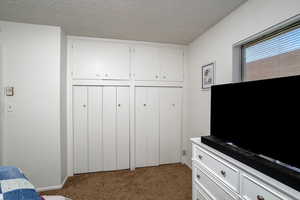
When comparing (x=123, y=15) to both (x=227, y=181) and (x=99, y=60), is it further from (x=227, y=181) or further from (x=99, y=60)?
(x=227, y=181)

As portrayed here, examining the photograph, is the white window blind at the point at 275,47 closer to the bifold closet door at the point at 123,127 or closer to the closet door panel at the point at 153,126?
the closet door panel at the point at 153,126

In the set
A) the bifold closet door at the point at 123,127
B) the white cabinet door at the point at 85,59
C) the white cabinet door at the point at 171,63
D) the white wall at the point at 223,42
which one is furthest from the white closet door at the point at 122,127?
the white wall at the point at 223,42

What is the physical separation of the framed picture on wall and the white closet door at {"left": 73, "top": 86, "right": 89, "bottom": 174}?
2070 mm

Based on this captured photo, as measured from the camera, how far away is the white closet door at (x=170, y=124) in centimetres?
314

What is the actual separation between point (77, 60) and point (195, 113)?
2.32m

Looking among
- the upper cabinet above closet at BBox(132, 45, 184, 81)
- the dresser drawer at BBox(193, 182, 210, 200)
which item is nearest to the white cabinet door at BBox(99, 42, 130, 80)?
the upper cabinet above closet at BBox(132, 45, 184, 81)

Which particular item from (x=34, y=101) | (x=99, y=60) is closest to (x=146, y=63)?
(x=99, y=60)

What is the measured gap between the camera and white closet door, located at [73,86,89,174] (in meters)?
2.76

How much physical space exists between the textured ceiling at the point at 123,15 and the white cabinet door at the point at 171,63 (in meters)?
0.50

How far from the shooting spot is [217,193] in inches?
56.7

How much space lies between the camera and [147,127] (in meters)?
3.06

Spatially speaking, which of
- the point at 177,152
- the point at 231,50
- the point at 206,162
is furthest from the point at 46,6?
the point at 177,152

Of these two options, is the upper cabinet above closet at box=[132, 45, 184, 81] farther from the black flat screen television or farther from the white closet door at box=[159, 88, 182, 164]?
the black flat screen television

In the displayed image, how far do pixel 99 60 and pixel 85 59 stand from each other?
237mm
